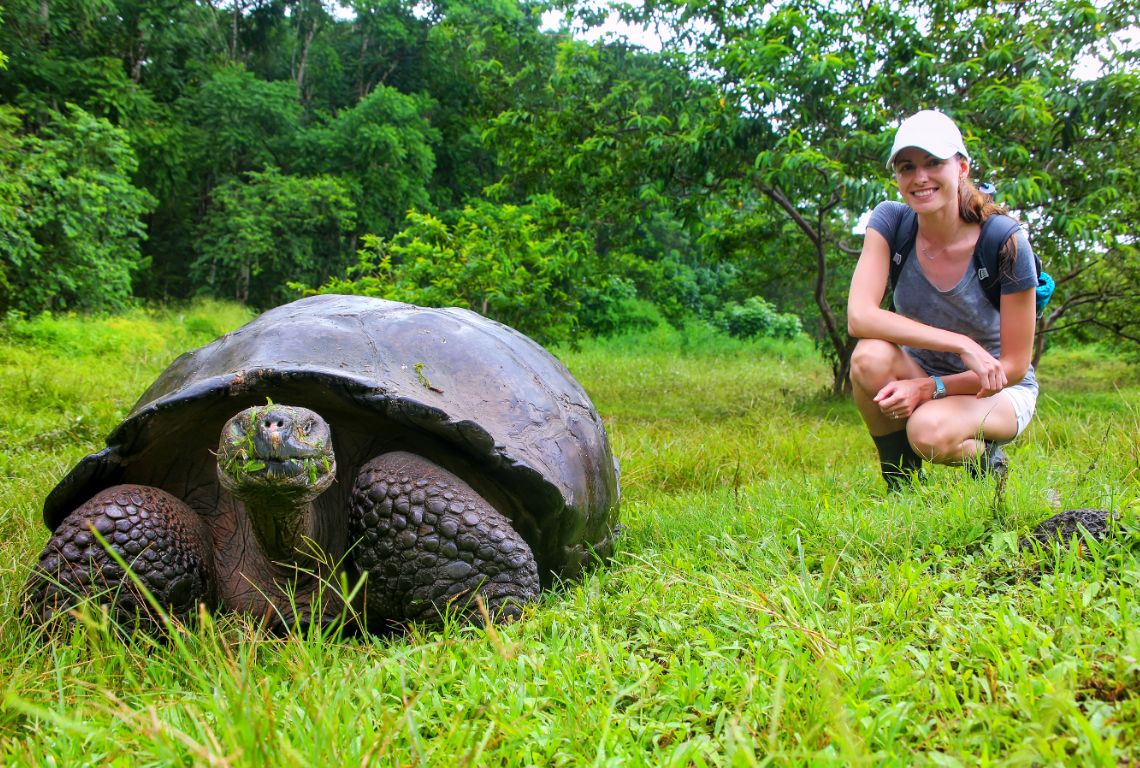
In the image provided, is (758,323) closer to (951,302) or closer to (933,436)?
(951,302)

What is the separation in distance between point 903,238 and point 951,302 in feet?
0.90

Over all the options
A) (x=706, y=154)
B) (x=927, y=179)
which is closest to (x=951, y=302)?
(x=927, y=179)

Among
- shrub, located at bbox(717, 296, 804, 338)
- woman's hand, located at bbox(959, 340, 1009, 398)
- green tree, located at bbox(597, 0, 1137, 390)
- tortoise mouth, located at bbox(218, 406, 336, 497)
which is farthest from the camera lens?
shrub, located at bbox(717, 296, 804, 338)

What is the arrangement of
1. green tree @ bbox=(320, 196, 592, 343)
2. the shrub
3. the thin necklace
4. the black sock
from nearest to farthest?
the thin necklace → the black sock → green tree @ bbox=(320, 196, 592, 343) → the shrub

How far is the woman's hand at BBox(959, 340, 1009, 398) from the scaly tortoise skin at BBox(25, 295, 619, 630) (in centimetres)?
118

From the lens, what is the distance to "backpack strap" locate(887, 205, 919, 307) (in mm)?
2760

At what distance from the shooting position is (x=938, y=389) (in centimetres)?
264

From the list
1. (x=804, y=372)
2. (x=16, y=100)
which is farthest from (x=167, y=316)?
(x=804, y=372)

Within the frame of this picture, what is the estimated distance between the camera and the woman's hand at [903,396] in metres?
2.61

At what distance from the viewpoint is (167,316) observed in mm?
13461

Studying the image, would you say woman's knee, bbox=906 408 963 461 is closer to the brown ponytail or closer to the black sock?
the black sock

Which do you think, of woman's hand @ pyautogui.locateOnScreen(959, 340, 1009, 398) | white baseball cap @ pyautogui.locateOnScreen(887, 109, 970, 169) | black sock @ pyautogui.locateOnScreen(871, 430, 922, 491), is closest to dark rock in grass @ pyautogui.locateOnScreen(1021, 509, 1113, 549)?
woman's hand @ pyautogui.locateOnScreen(959, 340, 1009, 398)

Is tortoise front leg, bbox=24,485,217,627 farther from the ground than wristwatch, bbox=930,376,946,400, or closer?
closer

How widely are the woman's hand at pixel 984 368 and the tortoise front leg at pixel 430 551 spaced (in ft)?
4.83
